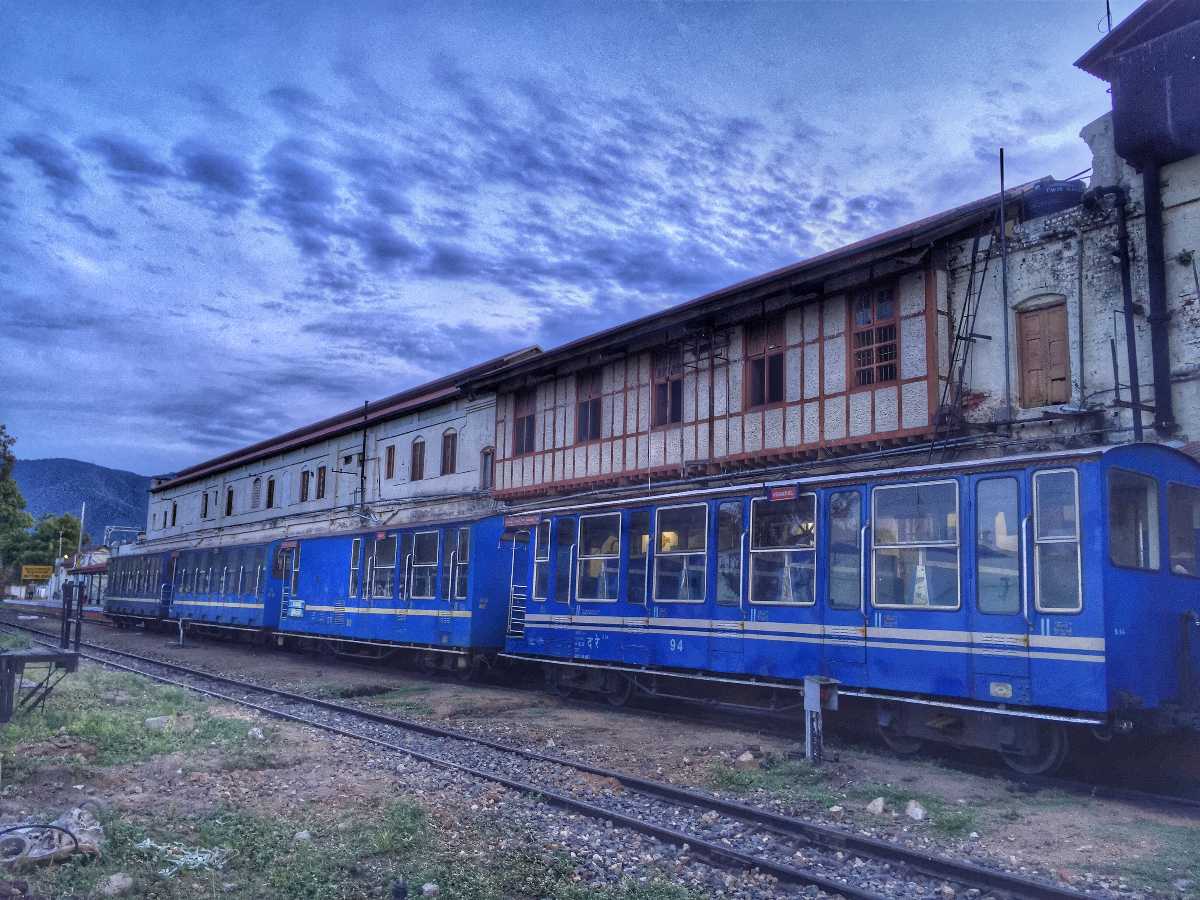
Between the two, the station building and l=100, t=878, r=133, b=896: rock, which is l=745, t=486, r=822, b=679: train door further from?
l=100, t=878, r=133, b=896: rock

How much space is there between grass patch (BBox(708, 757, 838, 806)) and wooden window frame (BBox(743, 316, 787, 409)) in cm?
1028

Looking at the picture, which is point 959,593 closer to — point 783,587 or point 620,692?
point 783,587

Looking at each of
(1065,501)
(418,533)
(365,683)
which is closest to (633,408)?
(418,533)

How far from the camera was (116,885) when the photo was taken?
5781mm

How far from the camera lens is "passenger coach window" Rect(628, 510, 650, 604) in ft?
44.4

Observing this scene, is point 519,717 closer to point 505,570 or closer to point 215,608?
point 505,570

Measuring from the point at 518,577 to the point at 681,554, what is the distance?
577cm

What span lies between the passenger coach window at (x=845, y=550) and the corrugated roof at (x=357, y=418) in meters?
19.3

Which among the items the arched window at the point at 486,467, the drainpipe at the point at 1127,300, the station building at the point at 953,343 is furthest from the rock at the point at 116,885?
the arched window at the point at 486,467

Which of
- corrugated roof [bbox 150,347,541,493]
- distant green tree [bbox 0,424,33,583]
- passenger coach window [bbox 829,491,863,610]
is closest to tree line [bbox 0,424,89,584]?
distant green tree [bbox 0,424,33,583]

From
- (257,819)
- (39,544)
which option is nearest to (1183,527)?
(257,819)

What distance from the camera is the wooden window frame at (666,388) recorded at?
854 inches

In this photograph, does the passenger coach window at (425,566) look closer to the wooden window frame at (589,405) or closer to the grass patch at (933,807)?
the wooden window frame at (589,405)

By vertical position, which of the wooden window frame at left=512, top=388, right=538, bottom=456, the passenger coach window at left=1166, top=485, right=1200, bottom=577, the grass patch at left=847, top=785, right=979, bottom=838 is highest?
the wooden window frame at left=512, top=388, right=538, bottom=456
